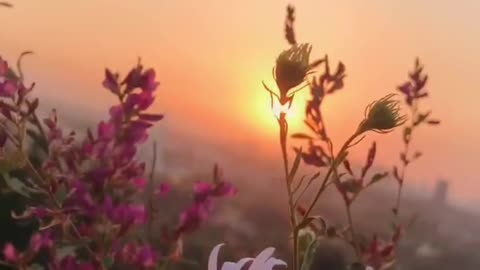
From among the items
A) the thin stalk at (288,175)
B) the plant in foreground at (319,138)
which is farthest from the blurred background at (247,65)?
the thin stalk at (288,175)

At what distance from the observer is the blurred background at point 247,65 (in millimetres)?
1172

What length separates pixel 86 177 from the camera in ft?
2.20

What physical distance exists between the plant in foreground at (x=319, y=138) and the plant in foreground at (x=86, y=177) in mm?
118

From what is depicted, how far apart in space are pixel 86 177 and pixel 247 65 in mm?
513

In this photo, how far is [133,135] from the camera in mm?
671

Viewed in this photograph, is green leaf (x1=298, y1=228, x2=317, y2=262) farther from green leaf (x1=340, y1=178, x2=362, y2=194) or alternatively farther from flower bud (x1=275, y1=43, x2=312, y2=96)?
green leaf (x1=340, y1=178, x2=362, y2=194)

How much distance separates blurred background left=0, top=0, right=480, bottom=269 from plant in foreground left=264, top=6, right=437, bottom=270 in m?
0.38

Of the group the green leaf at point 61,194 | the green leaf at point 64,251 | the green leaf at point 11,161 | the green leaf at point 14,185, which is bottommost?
the green leaf at point 64,251

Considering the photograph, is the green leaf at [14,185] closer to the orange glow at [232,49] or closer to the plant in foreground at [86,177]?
the plant in foreground at [86,177]

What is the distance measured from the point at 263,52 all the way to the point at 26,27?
1.00 ft

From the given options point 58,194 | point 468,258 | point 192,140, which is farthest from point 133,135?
point 468,258

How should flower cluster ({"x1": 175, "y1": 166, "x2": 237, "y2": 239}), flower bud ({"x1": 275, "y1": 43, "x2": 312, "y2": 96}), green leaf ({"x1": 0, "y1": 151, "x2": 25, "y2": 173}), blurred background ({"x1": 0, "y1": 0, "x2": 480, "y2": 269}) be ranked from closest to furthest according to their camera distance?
flower bud ({"x1": 275, "y1": 43, "x2": 312, "y2": 96}) → green leaf ({"x1": 0, "y1": 151, "x2": 25, "y2": 173}) → flower cluster ({"x1": 175, "y1": 166, "x2": 237, "y2": 239}) → blurred background ({"x1": 0, "y1": 0, "x2": 480, "y2": 269})

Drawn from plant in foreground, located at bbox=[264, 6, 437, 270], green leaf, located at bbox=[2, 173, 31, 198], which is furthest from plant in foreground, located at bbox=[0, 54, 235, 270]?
plant in foreground, located at bbox=[264, 6, 437, 270]

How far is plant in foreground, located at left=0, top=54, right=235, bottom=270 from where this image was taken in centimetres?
64
